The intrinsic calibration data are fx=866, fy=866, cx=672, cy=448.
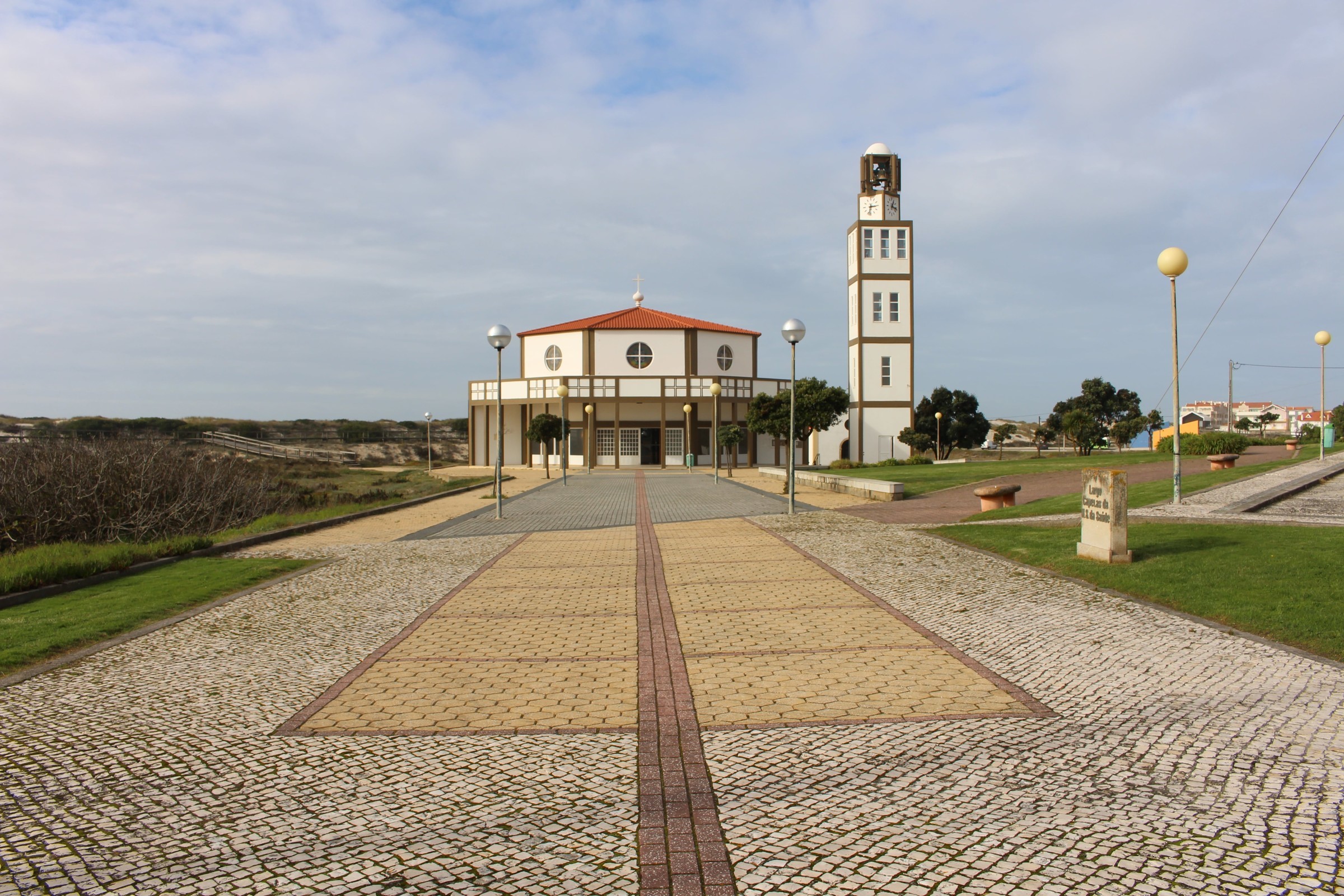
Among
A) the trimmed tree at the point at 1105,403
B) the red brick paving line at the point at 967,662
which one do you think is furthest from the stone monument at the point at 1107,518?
the trimmed tree at the point at 1105,403

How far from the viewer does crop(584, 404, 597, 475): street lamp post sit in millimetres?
44594

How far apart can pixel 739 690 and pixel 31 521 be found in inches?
589

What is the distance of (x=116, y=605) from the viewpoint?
8188mm

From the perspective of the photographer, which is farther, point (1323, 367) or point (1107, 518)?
point (1323, 367)

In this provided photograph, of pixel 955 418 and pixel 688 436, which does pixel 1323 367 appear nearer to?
pixel 688 436

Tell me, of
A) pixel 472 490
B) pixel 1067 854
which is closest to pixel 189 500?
pixel 472 490

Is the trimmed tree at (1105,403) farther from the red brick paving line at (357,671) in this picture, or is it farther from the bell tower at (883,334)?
the red brick paving line at (357,671)

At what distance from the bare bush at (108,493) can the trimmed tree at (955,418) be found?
52653mm

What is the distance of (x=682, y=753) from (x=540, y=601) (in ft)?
14.6

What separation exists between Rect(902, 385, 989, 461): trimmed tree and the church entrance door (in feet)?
77.2

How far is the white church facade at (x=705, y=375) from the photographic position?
157 feet

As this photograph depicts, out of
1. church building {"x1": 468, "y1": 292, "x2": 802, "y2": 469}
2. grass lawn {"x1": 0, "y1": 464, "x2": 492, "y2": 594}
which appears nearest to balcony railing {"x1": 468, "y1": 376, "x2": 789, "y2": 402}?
church building {"x1": 468, "y1": 292, "x2": 802, "y2": 469}

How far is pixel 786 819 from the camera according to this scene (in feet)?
11.3

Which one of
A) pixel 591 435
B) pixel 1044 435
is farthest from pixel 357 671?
pixel 1044 435
